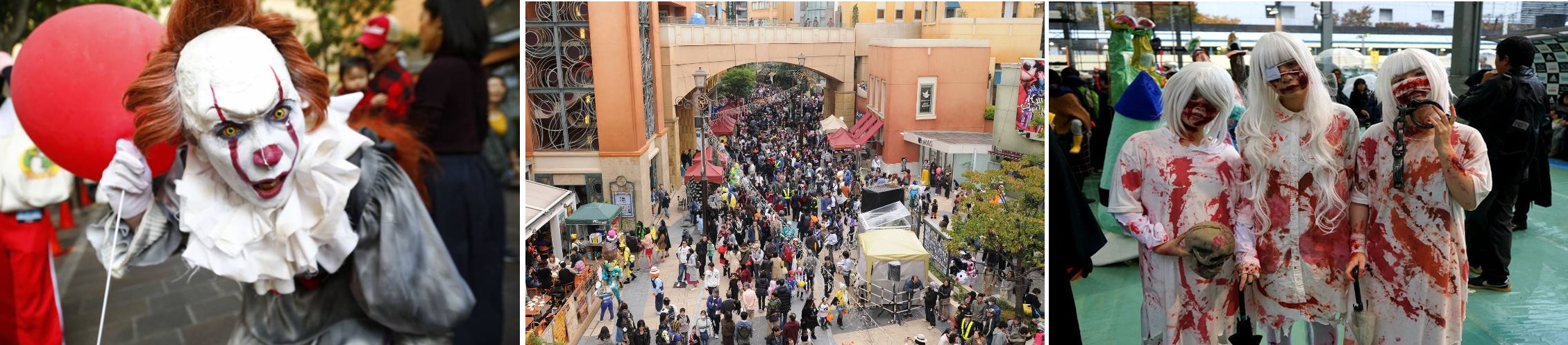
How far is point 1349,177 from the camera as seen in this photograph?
2.15m

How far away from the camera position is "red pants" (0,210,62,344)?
205 cm

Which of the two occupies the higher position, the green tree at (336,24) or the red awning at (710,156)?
the green tree at (336,24)

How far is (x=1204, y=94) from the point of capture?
6.76 ft

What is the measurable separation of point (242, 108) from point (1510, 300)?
3.94 meters

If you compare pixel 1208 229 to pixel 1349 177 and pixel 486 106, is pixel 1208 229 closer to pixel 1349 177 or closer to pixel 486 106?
pixel 1349 177

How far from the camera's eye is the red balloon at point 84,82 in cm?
182

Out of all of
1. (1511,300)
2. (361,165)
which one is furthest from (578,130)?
(1511,300)

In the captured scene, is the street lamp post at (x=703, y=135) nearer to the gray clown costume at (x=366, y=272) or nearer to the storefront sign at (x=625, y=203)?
the storefront sign at (x=625, y=203)

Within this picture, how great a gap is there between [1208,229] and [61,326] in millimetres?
2957

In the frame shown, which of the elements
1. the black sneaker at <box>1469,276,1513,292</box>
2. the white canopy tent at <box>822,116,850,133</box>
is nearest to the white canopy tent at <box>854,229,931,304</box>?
the white canopy tent at <box>822,116,850,133</box>

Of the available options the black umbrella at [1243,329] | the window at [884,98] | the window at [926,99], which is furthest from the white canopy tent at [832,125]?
the black umbrella at [1243,329]

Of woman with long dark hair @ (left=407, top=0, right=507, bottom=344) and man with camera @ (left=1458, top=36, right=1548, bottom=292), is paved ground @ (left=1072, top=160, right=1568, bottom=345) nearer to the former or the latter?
man with camera @ (left=1458, top=36, right=1548, bottom=292)

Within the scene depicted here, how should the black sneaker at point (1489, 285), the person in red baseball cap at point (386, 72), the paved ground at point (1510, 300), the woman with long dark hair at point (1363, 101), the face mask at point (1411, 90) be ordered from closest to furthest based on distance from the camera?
the person in red baseball cap at point (386, 72) → the face mask at point (1411, 90) → the paved ground at point (1510, 300) → the black sneaker at point (1489, 285) → the woman with long dark hair at point (1363, 101)

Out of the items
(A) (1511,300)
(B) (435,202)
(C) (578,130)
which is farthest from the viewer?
(A) (1511,300)
